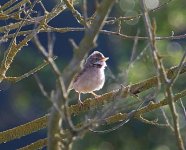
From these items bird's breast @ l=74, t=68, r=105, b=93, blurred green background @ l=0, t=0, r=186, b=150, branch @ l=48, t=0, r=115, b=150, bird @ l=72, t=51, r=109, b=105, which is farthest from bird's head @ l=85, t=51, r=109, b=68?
branch @ l=48, t=0, r=115, b=150

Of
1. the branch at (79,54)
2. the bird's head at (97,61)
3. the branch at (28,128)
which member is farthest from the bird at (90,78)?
the branch at (79,54)

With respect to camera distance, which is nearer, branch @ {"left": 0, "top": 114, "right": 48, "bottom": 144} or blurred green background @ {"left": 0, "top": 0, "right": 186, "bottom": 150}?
branch @ {"left": 0, "top": 114, "right": 48, "bottom": 144}

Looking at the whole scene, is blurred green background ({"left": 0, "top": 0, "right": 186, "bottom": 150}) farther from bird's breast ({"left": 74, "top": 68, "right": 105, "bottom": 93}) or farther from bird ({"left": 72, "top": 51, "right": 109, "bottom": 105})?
bird's breast ({"left": 74, "top": 68, "right": 105, "bottom": 93})

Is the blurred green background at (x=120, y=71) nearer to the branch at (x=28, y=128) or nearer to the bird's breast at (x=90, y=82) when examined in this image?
the bird's breast at (x=90, y=82)

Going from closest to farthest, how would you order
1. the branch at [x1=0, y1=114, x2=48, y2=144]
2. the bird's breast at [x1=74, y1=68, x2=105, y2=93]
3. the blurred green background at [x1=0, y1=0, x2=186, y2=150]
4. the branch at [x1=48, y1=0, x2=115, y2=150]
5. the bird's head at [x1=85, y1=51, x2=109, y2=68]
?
the branch at [x1=48, y1=0, x2=115, y2=150] → the branch at [x1=0, y1=114, x2=48, y2=144] → the bird's breast at [x1=74, y1=68, x2=105, y2=93] → the bird's head at [x1=85, y1=51, x2=109, y2=68] → the blurred green background at [x1=0, y1=0, x2=186, y2=150]

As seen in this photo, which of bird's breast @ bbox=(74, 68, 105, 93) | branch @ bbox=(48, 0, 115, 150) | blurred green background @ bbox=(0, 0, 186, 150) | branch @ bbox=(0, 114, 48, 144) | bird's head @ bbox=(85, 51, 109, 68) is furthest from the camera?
blurred green background @ bbox=(0, 0, 186, 150)

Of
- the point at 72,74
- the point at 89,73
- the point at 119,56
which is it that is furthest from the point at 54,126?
the point at 119,56

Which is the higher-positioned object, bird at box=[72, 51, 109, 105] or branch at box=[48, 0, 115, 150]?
branch at box=[48, 0, 115, 150]

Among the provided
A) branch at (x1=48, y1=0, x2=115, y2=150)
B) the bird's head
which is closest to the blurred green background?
the bird's head

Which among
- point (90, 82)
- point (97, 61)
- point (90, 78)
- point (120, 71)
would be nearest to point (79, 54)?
point (90, 82)

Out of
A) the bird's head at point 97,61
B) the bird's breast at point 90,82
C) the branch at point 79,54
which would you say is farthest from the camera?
the bird's head at point 97,61

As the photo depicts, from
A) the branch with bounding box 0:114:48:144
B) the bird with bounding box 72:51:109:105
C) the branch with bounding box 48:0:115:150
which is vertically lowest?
the bird with bounding box 72:51:109:105

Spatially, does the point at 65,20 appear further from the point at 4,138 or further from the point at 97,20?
the point at 97,20
